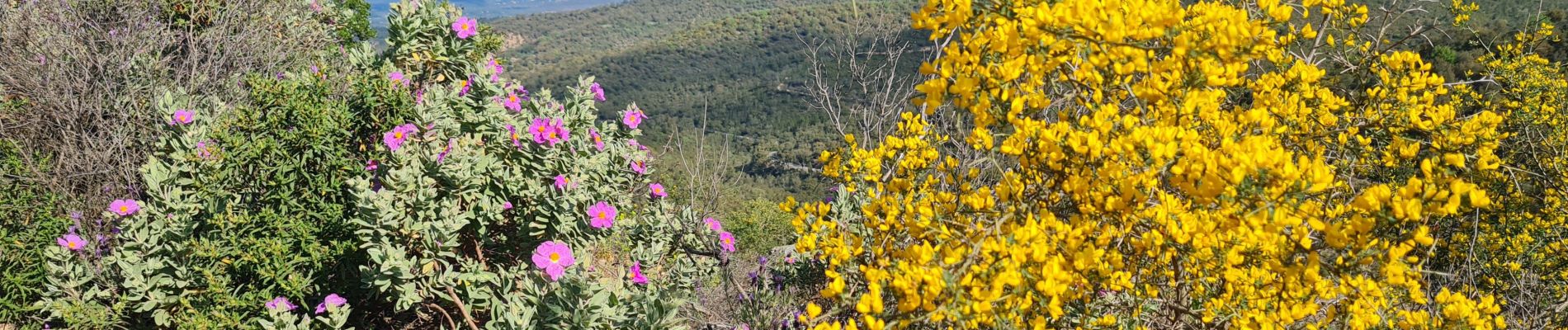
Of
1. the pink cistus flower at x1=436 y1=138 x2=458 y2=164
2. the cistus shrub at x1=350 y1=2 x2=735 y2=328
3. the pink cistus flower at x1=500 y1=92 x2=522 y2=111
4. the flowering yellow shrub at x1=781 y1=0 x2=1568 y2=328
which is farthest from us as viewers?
the pink cistus flower at x1=500 y1=92 x2=522 y2=111

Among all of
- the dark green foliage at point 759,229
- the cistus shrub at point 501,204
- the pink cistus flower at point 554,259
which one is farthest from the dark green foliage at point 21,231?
the dark green foliage at point 759,229

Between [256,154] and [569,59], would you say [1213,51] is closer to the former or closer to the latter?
[256,154]

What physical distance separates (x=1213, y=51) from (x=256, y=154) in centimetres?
284

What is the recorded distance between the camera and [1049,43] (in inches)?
51.8

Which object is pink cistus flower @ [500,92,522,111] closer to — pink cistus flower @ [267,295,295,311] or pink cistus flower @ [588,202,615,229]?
pink cistus flower @ [588,202,615,229]

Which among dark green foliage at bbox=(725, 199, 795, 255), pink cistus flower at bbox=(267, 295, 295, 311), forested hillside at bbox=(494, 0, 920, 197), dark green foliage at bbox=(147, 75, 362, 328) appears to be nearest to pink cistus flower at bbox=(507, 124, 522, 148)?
dark green foliage at bbox=(147, 75, 362, 328)

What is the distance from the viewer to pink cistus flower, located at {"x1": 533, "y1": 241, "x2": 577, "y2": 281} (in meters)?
2.25

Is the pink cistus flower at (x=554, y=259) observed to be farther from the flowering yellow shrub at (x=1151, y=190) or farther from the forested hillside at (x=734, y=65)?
the forested hillside at (x=734, y=65)

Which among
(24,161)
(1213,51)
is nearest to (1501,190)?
(1213,51)

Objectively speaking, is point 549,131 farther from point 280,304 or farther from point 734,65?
point 734,65

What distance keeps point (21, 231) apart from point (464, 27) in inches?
108

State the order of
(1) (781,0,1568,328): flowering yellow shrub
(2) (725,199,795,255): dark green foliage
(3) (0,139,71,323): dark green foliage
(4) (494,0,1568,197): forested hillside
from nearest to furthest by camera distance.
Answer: (1) (781,0,1568,328): flowering yellow shrub, (3) (0,139,71,323): dark green foliage, (2) (725,199,795,255): dark green foliage, (4) (494,0,1568,197): forested hillside

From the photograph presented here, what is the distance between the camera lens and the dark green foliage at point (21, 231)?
3348mm

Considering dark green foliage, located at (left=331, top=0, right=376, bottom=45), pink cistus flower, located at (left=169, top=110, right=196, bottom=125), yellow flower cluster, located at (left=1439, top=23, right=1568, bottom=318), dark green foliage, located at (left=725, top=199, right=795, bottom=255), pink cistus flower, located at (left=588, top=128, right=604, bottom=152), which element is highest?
pink cistus flower, located at (left=169, top=110, right=196, bottom=125)
